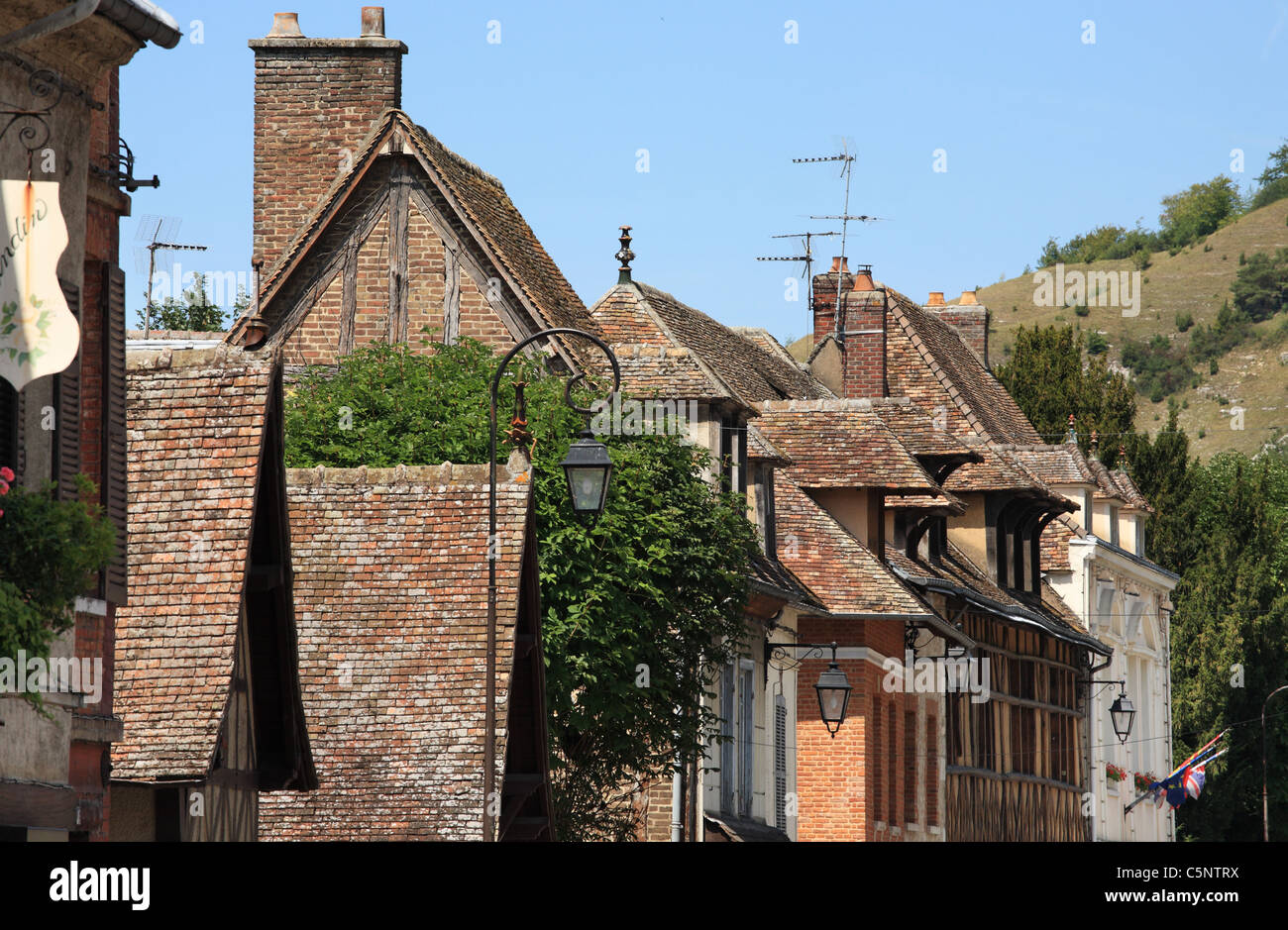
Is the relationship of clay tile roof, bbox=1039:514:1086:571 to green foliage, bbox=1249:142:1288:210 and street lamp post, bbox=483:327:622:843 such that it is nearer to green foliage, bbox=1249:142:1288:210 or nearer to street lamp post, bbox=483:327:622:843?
street lamp post, bbox=483:327:622:843

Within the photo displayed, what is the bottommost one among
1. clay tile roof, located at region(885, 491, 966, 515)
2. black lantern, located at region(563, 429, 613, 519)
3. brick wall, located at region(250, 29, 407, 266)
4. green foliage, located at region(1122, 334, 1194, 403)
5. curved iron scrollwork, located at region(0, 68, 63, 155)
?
clay tile roof, located at region(885, 491, 966, 515)

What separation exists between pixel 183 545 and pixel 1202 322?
152531 millimetres

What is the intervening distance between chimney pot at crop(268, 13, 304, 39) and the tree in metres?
6.94

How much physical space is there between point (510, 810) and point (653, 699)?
120 inches

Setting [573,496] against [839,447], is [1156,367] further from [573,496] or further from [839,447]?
[573,496]

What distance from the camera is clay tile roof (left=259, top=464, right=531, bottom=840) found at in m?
16.9

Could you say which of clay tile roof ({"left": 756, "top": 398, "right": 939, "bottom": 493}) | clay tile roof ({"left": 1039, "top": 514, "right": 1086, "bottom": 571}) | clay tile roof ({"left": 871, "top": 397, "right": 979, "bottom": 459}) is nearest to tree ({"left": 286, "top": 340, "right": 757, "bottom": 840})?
clay tile roof ({"left": 756, "top": 398, "right": 939, "bottom": 493})

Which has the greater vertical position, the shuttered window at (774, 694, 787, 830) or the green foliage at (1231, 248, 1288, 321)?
the green foliage at (1231, 248, 1288, 321)

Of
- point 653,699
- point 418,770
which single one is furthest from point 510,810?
point 653,699

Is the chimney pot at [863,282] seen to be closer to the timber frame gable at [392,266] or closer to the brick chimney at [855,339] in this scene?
the brick chimney at [855,339]

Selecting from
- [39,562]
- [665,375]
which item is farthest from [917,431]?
[39,562]

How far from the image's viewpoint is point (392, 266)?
2684cm
